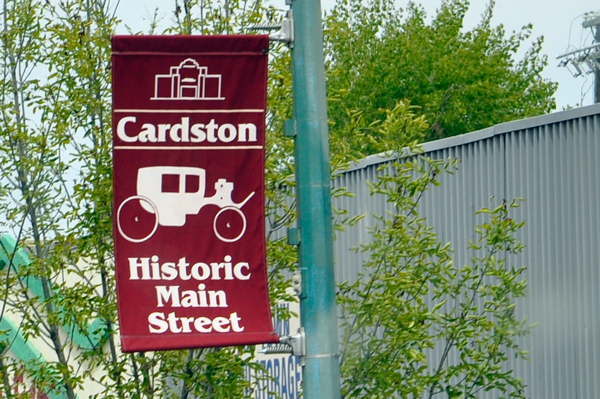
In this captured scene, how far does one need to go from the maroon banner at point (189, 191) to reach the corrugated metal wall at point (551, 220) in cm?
454

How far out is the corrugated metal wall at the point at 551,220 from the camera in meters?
9.05

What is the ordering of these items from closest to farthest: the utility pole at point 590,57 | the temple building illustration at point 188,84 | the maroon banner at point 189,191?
1. the maroon banner at point 189,191
2. the temple building illustration at point 188,84
3. the utility pole at point 590,57

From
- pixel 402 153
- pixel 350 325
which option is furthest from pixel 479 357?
pixel 402 153

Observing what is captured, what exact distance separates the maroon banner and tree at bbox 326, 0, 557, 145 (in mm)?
27199

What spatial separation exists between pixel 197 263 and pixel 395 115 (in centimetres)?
214

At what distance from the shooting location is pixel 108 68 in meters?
7.48

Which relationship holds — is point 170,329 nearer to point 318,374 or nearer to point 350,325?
point 318,374

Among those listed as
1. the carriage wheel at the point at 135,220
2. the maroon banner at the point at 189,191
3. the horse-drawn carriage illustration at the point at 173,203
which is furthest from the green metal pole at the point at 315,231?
the carriage wheel at the point at 135,220

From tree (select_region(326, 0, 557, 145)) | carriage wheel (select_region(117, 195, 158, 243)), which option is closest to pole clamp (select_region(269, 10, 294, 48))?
carriage wheel (select_region(117, 195, 158, 243))

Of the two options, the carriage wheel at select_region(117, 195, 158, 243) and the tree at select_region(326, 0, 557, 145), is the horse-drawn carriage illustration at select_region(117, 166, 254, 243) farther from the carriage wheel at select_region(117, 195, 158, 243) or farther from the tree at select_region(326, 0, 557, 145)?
the tree at select_region(326, 0, 557, 145)

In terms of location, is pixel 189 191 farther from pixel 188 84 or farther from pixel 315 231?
pixel 315 231

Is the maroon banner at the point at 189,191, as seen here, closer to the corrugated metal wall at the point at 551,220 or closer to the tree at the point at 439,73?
the corrugated metal wall at the point at 551,220

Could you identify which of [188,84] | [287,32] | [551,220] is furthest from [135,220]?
[551,220]

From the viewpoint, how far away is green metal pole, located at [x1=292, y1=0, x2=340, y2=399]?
218 inches
